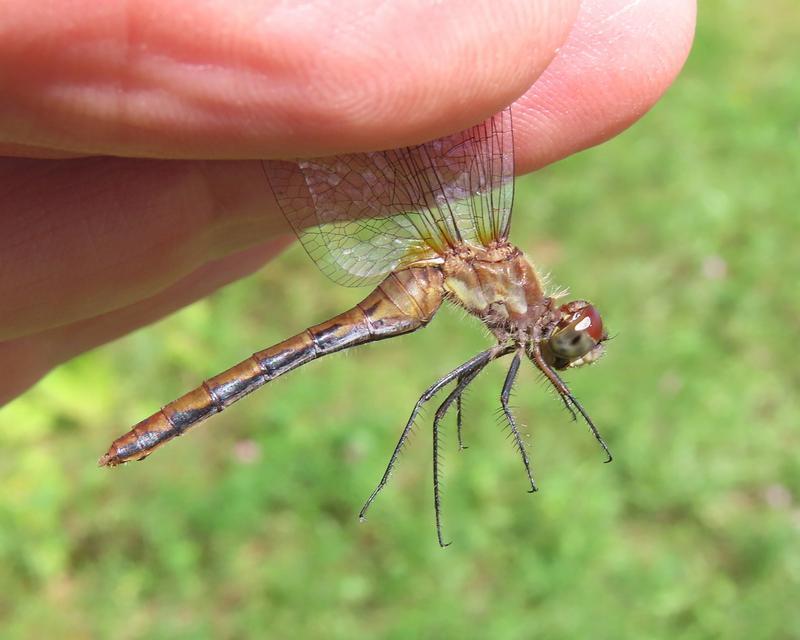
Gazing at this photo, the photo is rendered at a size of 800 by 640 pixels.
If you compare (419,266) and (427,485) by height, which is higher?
(419,266)

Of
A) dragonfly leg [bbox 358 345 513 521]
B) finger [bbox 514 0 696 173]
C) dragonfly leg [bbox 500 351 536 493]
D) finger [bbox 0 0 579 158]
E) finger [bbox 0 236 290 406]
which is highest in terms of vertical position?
finger [bbox 0 236 290 406]

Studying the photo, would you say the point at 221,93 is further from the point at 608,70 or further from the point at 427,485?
the point at 427,485

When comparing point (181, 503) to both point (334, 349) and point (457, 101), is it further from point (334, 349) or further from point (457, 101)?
point (457, 101)

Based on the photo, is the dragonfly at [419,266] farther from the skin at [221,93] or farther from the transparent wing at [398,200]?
the skin at [221,93]

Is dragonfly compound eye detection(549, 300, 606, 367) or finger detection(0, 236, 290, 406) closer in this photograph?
dragonfly compound eye detection(549, 300, 606, 367)

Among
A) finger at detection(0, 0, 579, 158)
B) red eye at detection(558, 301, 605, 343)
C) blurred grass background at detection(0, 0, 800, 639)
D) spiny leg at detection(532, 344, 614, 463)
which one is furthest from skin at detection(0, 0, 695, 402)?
blurred grass background at detection(0, 0, 800, 639)

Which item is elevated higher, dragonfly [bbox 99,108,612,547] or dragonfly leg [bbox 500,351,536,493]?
dragonfly [bbox 99,108,612,547]

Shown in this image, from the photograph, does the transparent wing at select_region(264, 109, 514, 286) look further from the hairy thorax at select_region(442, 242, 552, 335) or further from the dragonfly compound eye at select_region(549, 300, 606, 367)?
the dragonfly compound eye at select_region(549, 300, 606, 367)

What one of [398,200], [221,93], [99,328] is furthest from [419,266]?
[221,93]
